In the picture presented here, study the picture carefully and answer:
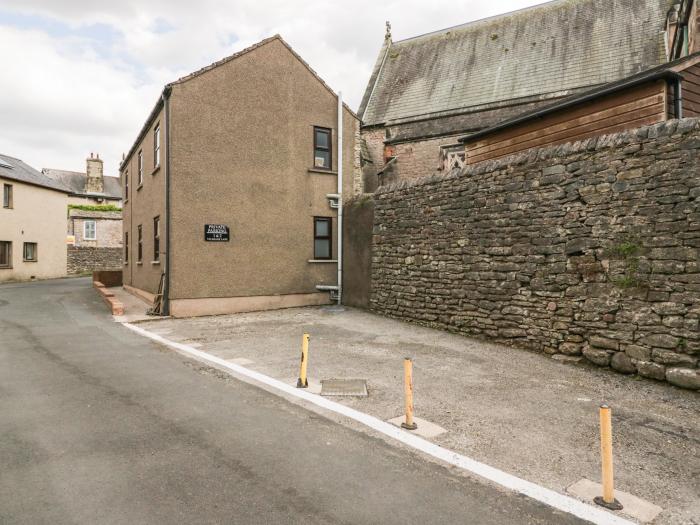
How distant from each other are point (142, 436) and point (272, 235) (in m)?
10.8

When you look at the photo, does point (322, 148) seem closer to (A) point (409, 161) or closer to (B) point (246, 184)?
(B) point (246, 184)

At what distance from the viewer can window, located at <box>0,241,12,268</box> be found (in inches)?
1091

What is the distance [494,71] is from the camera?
2297cm

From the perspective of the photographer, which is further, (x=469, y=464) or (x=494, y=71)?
(x=494, y=71)

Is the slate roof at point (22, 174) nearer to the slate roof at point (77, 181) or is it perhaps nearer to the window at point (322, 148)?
the slate roof at point (77, 181)

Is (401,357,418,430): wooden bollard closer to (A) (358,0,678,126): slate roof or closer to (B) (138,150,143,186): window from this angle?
(B) (138,150,143,186): window

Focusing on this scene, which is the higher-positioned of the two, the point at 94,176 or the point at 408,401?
the point at 94,176

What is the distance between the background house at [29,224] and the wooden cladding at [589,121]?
28.5 metres

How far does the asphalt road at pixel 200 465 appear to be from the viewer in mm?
3352

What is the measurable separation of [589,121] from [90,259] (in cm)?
3568

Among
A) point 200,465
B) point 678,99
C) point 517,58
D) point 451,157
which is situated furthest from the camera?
point 517,58

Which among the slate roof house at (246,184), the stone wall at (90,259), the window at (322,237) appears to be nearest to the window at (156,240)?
the slate roof house at (246,184)

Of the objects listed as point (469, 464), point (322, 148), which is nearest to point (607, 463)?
point (469, 464)

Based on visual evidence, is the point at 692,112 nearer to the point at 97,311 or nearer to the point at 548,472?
the point at 548,472
